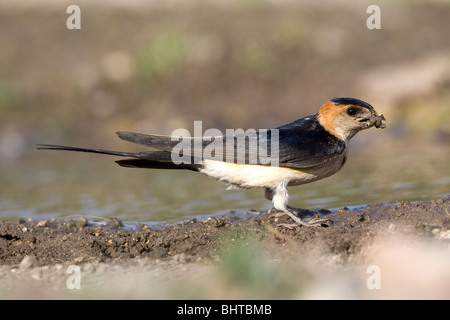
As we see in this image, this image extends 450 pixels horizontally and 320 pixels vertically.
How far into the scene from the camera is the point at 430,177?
7.83 m

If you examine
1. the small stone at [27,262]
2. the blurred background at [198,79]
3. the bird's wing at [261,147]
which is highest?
the blurred background at [198,79]

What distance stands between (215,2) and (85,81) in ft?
14.1

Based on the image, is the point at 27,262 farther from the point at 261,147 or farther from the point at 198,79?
the point at 198,79

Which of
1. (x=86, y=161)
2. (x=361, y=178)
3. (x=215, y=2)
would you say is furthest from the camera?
(x=215, y=2)

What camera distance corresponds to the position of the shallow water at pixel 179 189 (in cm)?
721

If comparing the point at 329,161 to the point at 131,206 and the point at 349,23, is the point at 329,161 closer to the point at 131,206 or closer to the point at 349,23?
the point at 131,206

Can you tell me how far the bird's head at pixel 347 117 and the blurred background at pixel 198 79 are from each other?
7.64 feet

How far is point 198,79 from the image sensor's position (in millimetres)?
13672

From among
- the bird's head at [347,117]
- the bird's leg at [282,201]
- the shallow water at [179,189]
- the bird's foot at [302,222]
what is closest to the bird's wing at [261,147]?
the bird's head at [347,117]

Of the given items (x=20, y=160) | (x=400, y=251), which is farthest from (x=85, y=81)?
(x=400, y=251)

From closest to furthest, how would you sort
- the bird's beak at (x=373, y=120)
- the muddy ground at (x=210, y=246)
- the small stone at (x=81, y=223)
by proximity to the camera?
the muddy ground at (x=210, y=246) < the bird's beak at (x=373, y=120) < the small stone at (x=81, y=223)

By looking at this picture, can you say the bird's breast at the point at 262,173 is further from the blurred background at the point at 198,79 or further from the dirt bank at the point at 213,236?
the blurred background at the point at 198,79

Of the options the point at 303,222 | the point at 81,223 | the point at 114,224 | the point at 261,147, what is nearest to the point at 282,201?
the point at 303,222
